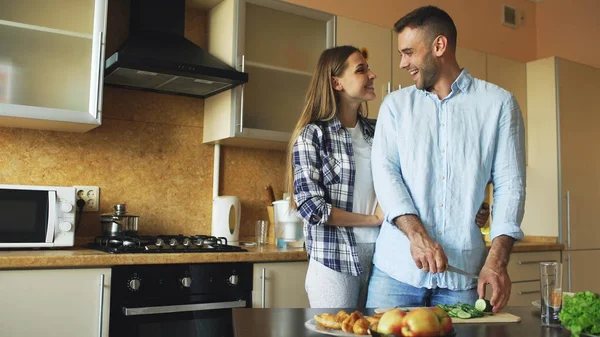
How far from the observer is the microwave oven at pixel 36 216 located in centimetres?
223

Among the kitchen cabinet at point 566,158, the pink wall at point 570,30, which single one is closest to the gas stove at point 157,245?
the kitchen cabinet at point 566,158

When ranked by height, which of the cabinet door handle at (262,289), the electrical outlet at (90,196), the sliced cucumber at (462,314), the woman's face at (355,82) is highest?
the woman's face at (355,82)

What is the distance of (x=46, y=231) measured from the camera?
2.28 metres

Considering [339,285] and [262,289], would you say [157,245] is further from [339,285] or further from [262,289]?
[339,285]

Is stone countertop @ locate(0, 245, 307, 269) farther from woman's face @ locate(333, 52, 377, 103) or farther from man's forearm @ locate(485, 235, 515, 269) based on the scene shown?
man's forearm @ locate(485, 235, 515, 269)

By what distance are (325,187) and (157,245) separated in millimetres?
824

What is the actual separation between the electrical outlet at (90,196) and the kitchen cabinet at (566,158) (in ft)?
8.42

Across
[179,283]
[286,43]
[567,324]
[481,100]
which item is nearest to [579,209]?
Result: [286,43]

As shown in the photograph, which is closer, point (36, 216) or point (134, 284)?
point (134, 284)

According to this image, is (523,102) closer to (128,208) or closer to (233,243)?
(233,243)

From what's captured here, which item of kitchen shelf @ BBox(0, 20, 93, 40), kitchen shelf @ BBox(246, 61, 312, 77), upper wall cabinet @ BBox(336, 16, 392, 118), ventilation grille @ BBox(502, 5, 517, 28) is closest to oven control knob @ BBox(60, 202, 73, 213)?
kitchen shelf @ BBox(0, 20, 93, 40)

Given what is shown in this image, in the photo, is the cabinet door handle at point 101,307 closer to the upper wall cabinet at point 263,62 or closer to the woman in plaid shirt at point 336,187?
the woman in plaid shirt at point 336,187

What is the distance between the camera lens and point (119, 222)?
253cm

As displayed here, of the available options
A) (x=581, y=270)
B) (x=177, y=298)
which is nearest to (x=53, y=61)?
(x=177, y=298)
